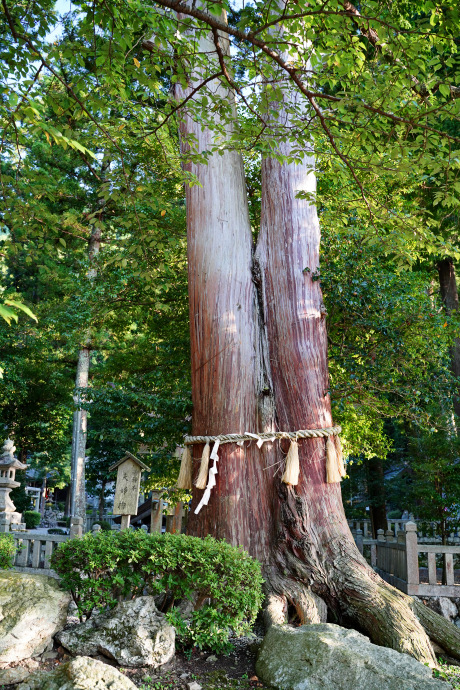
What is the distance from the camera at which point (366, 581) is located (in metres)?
5.04

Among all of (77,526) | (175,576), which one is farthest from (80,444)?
(175,576)

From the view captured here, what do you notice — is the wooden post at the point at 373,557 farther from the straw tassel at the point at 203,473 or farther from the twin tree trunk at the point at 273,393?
the straw tassel at the point at 203,473

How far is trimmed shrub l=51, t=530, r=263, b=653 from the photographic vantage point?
423cm

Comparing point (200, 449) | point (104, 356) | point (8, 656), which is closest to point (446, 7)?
point (200, 449)

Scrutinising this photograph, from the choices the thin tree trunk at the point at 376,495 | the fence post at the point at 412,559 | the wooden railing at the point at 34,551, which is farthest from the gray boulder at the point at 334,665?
the thin tree trunk at the point at 376,495

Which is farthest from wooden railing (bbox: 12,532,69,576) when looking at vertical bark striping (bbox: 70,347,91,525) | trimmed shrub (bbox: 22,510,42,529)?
trimmed shrub (bbox: 22,510,42,529)

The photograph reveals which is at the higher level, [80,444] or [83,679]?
[80,444]

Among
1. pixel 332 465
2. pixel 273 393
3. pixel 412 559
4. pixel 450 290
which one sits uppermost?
pixel 450 290

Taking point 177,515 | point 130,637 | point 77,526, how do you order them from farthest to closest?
point 177,515
point 77,526
point 130,637

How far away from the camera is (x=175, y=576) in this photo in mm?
4336

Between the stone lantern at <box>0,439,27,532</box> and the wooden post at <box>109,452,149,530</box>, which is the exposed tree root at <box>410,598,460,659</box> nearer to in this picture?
the wooden post at <box>109,452,149,530</box>

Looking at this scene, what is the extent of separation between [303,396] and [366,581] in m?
1.90

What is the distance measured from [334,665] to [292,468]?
2033 mm

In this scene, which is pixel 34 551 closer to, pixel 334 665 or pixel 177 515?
pixel 177 515
